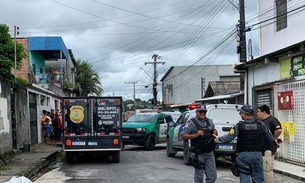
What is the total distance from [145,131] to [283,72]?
289 inches

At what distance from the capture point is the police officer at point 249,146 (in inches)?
269

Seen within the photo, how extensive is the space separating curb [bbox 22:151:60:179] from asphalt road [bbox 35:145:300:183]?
406mm

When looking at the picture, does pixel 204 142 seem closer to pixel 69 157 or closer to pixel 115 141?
pixel 115 141

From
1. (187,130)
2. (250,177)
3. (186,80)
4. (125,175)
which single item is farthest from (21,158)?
(186,80)

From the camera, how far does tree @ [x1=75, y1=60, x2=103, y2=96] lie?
178 ft

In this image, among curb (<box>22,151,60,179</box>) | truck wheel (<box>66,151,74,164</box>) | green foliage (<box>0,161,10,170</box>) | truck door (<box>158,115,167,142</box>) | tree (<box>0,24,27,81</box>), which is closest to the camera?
curb (<box>22,151,60,179</box>)

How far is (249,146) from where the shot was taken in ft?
22.4

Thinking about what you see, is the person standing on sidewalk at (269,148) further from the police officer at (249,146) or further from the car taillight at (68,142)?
the car taillight at (68,142)

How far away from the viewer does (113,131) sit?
13.8 meters

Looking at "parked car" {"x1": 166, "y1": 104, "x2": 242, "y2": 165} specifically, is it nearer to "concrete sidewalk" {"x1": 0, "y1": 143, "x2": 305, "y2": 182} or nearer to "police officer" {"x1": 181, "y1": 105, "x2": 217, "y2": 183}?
"concrete sidewalk" {"x1": 0, "y1": 143, "x2": 305, "y2": 182}

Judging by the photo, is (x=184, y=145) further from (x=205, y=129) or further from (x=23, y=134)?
(x=23, y=134)

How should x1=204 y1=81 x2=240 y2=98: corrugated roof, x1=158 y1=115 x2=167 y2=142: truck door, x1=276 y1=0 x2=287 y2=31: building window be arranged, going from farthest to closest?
x1=204 y1=81 x2=240 y2=98: corrugated roof → x1=158 y1=115 x2=167 y2=142: truck door → x1=276 y1=0 x2=287 y2=31: building window

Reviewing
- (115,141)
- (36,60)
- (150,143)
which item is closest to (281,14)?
(150,143)

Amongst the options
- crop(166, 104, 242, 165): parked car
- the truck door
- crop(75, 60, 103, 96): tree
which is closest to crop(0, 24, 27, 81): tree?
the truck door
